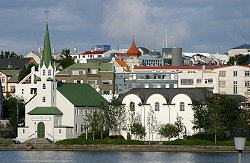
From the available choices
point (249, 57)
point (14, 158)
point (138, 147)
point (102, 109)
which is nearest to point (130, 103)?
point (102, 109)

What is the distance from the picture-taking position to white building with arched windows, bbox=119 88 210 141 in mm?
88375

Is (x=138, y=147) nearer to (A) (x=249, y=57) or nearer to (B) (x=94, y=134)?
(B) (x=94, y=134)

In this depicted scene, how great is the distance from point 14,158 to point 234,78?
180 feet

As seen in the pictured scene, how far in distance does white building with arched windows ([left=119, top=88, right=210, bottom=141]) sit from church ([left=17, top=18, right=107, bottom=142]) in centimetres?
564

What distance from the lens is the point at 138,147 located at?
78.0 meters

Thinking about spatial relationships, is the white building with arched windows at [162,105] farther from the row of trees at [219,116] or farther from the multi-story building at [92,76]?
the multi-story building at [92,76]

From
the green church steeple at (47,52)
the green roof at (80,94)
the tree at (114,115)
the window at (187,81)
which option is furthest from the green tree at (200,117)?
the window at (187,81)

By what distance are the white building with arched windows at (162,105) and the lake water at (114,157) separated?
14738mm

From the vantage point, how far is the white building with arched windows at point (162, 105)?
3479 inches

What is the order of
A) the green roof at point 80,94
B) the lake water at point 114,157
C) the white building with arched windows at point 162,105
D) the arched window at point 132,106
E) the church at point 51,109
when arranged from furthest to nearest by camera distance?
the green roof at point 80,94 < the arched window at point 132,106 < the church at point 51,109 < the white building with arched windows at point 162,105 < the lake water at point 114,157

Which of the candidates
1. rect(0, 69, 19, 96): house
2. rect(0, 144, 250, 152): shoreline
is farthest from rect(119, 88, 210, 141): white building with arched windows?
rect(0, 69, 19, 96): house

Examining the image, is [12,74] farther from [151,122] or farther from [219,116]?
[219,116]

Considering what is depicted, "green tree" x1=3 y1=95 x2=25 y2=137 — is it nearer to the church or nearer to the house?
the church

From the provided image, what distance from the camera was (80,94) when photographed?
95062 mm
